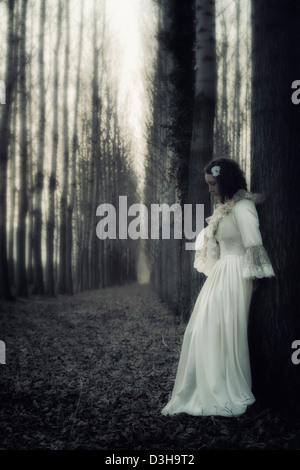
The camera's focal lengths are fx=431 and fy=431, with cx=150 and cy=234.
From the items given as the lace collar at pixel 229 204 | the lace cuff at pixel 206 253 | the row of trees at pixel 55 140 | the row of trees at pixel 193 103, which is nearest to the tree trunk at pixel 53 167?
the row of trees at pixel 55 140

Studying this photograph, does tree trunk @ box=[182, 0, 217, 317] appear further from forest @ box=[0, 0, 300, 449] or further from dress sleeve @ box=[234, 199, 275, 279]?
dress sleeve @ box=[234, 199, 275, 279]

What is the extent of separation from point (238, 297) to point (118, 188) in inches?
845

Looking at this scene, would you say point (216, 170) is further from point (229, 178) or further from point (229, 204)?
point (229, 204)

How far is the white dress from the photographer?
3.63m

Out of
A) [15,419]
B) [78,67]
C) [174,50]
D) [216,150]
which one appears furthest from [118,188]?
[15,419]

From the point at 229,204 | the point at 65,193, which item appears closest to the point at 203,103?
the point at 229,204

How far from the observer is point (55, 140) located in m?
16.1

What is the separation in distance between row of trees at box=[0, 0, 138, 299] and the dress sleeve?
356 inches

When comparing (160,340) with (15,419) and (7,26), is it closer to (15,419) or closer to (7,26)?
(15,419)

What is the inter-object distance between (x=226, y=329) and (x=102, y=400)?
5.50 ft

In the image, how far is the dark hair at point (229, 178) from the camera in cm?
398

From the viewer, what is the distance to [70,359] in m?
6.41
